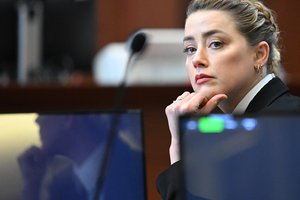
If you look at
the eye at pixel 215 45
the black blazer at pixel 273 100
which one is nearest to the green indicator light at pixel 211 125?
the black blazer at pixel 273 100

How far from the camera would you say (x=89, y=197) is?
134 centimetres

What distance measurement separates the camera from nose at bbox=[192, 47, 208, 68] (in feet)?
5.22

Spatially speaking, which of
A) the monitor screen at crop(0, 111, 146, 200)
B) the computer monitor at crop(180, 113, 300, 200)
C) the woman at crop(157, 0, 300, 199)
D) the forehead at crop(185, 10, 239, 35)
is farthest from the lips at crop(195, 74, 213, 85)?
the computer monitor at crop(180, 113, 300, 200)

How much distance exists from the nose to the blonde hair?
118 mm

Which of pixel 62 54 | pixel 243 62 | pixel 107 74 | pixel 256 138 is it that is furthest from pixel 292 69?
pixel 256 138

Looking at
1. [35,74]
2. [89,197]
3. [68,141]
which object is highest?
[68,141]

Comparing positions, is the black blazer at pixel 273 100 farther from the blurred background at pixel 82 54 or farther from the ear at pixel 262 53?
the blurred background at pixel 82 54

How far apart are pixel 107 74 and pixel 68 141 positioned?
234cm

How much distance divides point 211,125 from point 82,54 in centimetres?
299

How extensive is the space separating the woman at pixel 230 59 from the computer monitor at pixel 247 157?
0.51m

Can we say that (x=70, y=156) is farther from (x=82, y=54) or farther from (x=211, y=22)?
(x=82, y=54)

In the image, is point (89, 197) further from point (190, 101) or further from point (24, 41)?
point (24, 41)

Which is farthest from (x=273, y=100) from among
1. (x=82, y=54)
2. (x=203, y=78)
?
(x=82, y=54)

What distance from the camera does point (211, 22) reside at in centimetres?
162
